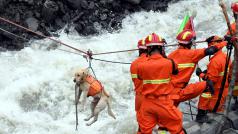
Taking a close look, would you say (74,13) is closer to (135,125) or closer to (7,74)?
(7,74)

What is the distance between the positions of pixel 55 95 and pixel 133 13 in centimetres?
459

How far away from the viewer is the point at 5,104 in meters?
10.0

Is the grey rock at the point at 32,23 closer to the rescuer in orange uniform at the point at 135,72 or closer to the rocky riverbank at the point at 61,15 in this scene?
the rocky riverbank at the point at 61,15

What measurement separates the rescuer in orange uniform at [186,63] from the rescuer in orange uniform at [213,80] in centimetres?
19

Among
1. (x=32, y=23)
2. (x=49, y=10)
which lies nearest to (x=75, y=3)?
(x=49, y=10)

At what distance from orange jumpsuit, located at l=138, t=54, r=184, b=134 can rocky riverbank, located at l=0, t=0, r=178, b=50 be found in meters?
6.26

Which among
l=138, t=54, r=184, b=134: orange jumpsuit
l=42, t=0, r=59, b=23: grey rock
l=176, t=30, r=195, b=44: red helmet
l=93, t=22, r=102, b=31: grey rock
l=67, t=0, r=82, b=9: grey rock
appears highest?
l=67, t=0, r=82, b=9: grey rock

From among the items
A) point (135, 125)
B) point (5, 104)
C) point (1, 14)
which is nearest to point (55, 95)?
point (5, 104)

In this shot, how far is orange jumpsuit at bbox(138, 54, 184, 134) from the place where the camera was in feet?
21.0

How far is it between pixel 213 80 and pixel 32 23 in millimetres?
Answer: 6414

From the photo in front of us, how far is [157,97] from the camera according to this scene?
661cm

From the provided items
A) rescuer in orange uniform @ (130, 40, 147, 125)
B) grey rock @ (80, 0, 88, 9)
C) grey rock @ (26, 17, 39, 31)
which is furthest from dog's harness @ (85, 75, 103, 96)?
grey rock @ (80, 0, 88, 9)

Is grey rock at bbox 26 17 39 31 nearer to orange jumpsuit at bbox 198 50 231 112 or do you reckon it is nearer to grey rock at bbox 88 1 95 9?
grey rock at bbox 88 1 95 9

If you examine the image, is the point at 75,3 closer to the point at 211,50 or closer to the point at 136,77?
the point at 136,77
